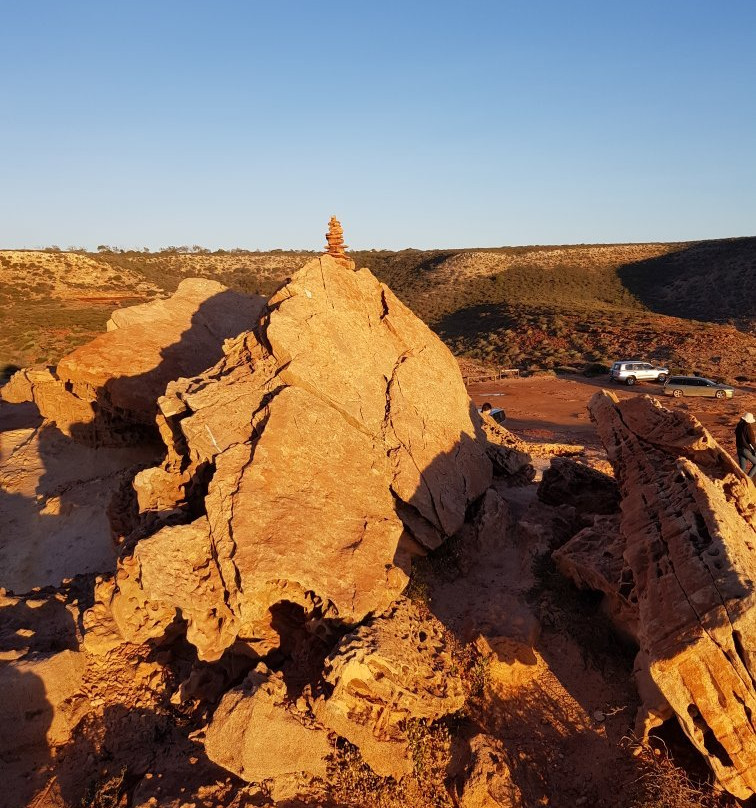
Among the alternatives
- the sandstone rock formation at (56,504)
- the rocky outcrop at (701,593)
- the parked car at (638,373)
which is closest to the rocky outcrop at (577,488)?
the rocky outcrop at (701,593)

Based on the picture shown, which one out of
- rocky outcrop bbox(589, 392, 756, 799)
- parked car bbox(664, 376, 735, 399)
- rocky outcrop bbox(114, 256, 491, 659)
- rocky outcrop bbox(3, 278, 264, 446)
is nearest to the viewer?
rocky outcrop bbox(589, 392, 756, 799)

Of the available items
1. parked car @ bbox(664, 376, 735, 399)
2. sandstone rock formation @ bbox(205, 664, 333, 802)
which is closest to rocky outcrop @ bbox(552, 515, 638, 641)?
sandstone rock formation @ bbox(205, 664, 333, 802)

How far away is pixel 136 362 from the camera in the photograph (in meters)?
11.2

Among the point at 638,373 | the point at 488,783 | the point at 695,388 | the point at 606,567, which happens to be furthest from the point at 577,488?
the point at 638,373

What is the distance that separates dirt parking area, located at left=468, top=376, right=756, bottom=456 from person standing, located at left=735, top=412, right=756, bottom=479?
988cm

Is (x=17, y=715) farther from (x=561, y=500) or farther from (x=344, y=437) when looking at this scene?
(x=561, y=500)

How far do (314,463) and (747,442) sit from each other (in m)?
7.46

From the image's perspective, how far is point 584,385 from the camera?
108ft

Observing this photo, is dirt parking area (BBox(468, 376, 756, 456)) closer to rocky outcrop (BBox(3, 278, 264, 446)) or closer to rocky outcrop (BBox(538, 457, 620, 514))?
rocky outcrop (BBox(538, 457, 620, 514))

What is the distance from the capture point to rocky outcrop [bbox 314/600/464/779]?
16.7 ft

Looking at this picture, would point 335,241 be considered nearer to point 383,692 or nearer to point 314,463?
point 314,463

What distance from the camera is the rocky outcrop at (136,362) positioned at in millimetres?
11102

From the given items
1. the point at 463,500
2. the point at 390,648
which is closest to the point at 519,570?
the point at 463,500

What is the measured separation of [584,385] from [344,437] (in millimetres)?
29105
